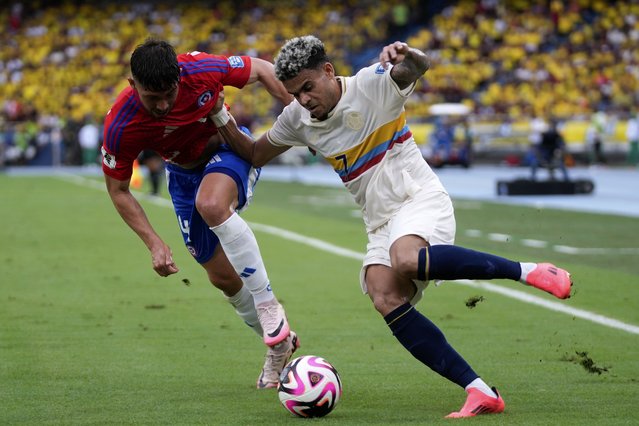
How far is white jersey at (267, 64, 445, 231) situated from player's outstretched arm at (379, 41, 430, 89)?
53 millimetres

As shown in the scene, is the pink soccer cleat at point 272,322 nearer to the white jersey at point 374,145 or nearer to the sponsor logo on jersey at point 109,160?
the white jersey at point 374,145

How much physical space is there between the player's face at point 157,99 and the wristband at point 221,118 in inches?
22.2

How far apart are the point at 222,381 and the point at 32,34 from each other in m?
50.4

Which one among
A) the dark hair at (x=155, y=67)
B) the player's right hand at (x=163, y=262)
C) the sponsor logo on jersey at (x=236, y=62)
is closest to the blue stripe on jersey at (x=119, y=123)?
the dark hair at (x=155, y=67)

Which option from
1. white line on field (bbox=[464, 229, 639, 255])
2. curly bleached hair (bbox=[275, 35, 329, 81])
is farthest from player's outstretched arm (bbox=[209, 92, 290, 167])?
white line on field (bbox=[464, 229, 639, 255])

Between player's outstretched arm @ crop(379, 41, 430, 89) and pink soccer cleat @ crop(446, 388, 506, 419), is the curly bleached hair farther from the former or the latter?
pink soccer cleat @ crop(446, 388, 506, 419)

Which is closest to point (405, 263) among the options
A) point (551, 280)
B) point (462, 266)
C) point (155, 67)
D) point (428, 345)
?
point (462, 266)

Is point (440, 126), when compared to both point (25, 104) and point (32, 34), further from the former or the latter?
point (32, 34)

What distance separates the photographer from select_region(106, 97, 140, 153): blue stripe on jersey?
639 centimetres

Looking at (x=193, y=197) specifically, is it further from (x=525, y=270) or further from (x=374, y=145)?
(x=525, y=270)

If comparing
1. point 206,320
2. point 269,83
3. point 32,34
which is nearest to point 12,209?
point 206,320

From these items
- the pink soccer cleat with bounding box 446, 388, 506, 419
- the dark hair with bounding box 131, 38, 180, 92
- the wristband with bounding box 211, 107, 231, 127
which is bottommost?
the pink soccer cleat with bounding box 446, 388, 506, 419

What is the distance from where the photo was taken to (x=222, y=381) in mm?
6715

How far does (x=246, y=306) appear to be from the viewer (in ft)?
23.4
